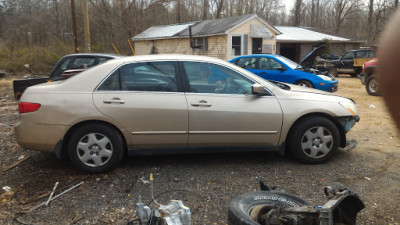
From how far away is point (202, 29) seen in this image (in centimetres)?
2339

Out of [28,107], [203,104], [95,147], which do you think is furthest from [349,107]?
[28,107]

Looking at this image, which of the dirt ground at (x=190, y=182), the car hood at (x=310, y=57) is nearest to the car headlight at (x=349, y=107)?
the dirt ground at (x=190, y=182)

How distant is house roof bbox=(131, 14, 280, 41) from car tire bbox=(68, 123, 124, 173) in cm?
1690

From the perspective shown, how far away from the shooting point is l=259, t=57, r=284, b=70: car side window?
36.5ft

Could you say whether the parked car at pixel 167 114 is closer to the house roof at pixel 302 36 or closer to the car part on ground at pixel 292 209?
the car part on ground at pixel 292 209

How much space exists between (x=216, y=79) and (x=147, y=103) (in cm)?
104

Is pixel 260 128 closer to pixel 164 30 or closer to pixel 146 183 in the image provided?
pixel 146 183

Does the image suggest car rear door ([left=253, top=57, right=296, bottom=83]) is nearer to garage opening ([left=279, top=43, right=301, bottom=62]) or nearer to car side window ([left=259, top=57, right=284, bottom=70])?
car side window ([left=259, top=57, right=284, bottom=70])

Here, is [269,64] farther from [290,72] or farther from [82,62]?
[82,62]

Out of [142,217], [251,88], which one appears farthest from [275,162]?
[142,217]

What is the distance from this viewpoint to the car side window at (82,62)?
9328mm

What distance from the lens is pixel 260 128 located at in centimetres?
455

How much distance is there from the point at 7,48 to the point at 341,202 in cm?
2833

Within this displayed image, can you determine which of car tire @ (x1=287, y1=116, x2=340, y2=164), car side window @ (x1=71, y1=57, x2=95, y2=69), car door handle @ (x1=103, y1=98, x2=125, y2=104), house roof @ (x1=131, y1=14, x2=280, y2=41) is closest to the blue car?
car side window @ (x1=71, y1=57, x2=95, y2=69)
